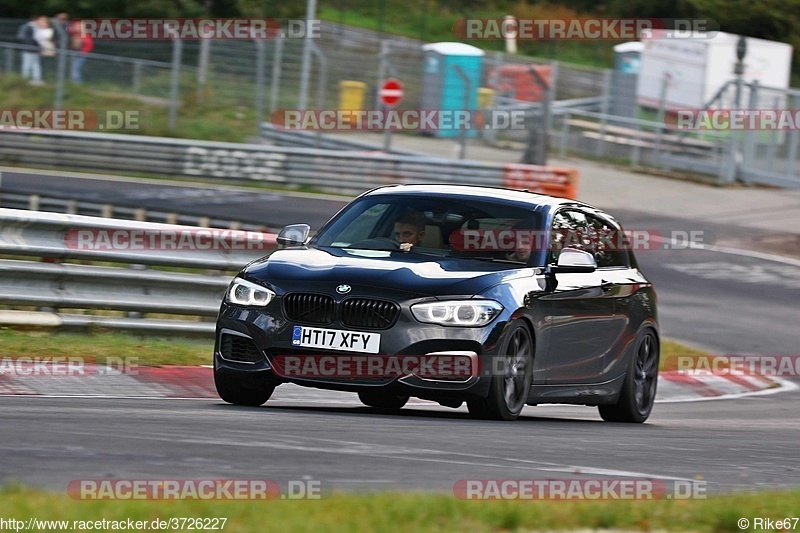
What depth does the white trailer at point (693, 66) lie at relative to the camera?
3525 cm

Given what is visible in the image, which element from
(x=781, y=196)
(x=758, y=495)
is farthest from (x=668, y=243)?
(x=758, y=495)

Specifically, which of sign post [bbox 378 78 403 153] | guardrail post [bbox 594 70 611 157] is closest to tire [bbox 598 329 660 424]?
sign post [bbox 378 78 403 153]

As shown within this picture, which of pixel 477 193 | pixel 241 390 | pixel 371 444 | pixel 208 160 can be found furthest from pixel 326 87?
pixel 371 444

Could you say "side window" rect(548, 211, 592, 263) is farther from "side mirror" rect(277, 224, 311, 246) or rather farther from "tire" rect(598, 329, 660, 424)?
"side mirror" rect(277, 224, 311, 246)

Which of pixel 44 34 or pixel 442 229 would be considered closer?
pixel 442 229

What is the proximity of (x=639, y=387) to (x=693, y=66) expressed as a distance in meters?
26.2

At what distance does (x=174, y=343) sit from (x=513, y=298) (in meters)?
4.33

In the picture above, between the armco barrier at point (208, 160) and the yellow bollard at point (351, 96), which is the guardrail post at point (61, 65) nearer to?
the armco barrier at point (208, 160)

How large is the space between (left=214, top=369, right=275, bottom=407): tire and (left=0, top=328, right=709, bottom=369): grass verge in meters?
1.87

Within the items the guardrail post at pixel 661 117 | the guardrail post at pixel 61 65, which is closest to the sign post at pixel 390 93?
the guardrail post at pixel 661 117

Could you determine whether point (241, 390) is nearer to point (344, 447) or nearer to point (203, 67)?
point (344, 447)

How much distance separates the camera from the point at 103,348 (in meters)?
11.4

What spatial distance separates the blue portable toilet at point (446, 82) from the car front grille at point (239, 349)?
2106 centimetres

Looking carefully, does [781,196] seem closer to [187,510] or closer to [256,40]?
[256,40]
